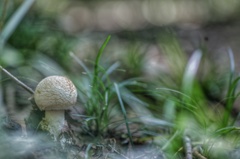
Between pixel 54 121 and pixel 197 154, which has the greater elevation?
pixel 54 121

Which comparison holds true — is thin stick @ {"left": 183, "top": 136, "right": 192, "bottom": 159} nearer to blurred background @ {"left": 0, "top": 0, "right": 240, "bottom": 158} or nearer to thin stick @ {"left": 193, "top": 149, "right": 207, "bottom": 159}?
thin stick @ {"left": 193, "top": 149, "right": 207, "bottom": 159}

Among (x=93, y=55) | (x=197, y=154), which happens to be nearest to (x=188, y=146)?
(x=197, y=154)

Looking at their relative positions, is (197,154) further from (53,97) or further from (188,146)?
(53,97)

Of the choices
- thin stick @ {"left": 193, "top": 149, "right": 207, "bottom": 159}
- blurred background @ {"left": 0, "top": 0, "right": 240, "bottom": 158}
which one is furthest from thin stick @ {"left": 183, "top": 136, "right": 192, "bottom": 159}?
blurred background @ {"left": 0, "top": 0, "right": 240, "bottom": 158}

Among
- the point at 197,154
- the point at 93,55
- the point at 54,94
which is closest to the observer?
the point at 54,94

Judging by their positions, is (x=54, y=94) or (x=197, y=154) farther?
(x=197, y=154)

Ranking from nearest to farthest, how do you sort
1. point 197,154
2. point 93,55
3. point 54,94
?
point 54,94
point 197,154
point 93,55

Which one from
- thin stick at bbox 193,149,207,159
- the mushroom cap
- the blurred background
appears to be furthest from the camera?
the blurred background

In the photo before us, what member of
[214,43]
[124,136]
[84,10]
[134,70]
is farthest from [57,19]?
[84,10]

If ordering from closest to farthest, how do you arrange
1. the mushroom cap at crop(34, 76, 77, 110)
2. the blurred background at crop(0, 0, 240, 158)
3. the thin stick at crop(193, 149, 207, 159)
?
the mushroom cap at crop(34, 76, 77, 110) → the thin stick at crop(193, 149, 207, 159) → the blurred background at crop(0, 0, 240, 158)
